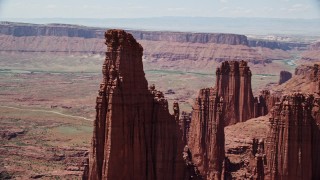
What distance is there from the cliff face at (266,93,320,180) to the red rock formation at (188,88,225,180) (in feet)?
43.2

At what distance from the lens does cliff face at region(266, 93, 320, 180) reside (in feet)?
117

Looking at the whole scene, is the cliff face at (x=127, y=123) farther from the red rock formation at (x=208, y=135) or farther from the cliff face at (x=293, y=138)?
the red rock formation at (x=208, y=135)

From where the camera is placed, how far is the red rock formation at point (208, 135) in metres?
50.2

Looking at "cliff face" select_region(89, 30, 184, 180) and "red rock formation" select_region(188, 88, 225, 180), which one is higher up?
"cliff face" select_region(89, 30, 184, 180)

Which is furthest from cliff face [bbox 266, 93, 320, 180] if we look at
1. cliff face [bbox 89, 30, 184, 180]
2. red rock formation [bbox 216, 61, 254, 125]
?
red rock formation [bbox 216, 61, 254, 125]

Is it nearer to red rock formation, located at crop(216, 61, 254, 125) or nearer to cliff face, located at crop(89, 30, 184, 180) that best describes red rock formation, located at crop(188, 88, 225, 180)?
red rock formation, located at crop(216, 61, 254, 125)

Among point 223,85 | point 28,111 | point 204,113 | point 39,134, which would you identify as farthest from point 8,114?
point 204,113

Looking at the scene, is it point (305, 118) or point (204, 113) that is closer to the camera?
point (305, 118)

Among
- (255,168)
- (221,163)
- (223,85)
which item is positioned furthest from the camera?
(223,85)

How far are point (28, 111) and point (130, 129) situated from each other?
129m

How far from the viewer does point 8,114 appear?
15100 centimetres

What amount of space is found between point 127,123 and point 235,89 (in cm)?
3439

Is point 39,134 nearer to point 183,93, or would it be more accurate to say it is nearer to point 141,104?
point 183,93

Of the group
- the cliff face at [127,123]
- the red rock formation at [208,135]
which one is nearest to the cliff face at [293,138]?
the cliff face at [127,123]
